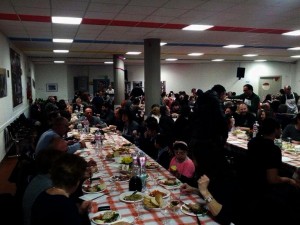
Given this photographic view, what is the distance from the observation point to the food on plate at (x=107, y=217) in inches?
76.1

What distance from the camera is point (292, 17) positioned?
5.36m

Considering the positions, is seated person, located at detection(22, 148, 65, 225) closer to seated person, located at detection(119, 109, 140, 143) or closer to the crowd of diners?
the crowd of diners

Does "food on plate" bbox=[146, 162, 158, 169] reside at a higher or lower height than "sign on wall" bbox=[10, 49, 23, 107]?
lower

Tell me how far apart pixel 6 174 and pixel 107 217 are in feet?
14.8

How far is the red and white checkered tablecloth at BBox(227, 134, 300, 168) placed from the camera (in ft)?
11.4

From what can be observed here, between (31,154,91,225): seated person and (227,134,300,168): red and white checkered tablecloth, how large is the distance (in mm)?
2646

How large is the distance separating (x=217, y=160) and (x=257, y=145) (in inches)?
33.7

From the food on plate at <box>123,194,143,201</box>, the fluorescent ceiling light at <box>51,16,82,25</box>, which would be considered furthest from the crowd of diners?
the fluorescent ceiling light at <box>51,16,82,25</box>

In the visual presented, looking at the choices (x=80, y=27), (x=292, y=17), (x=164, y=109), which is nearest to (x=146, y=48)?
(x=80, y=27)

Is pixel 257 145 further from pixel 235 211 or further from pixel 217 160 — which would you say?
pixel 235 211

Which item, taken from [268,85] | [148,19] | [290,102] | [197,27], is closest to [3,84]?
[148,19]

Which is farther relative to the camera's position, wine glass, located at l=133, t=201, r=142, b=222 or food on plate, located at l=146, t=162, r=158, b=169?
food on plate, located at l=146, t=162, r=158, b=169

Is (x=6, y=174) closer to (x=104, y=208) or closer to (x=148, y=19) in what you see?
(x=148, y=19)

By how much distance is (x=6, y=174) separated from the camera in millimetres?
5625
